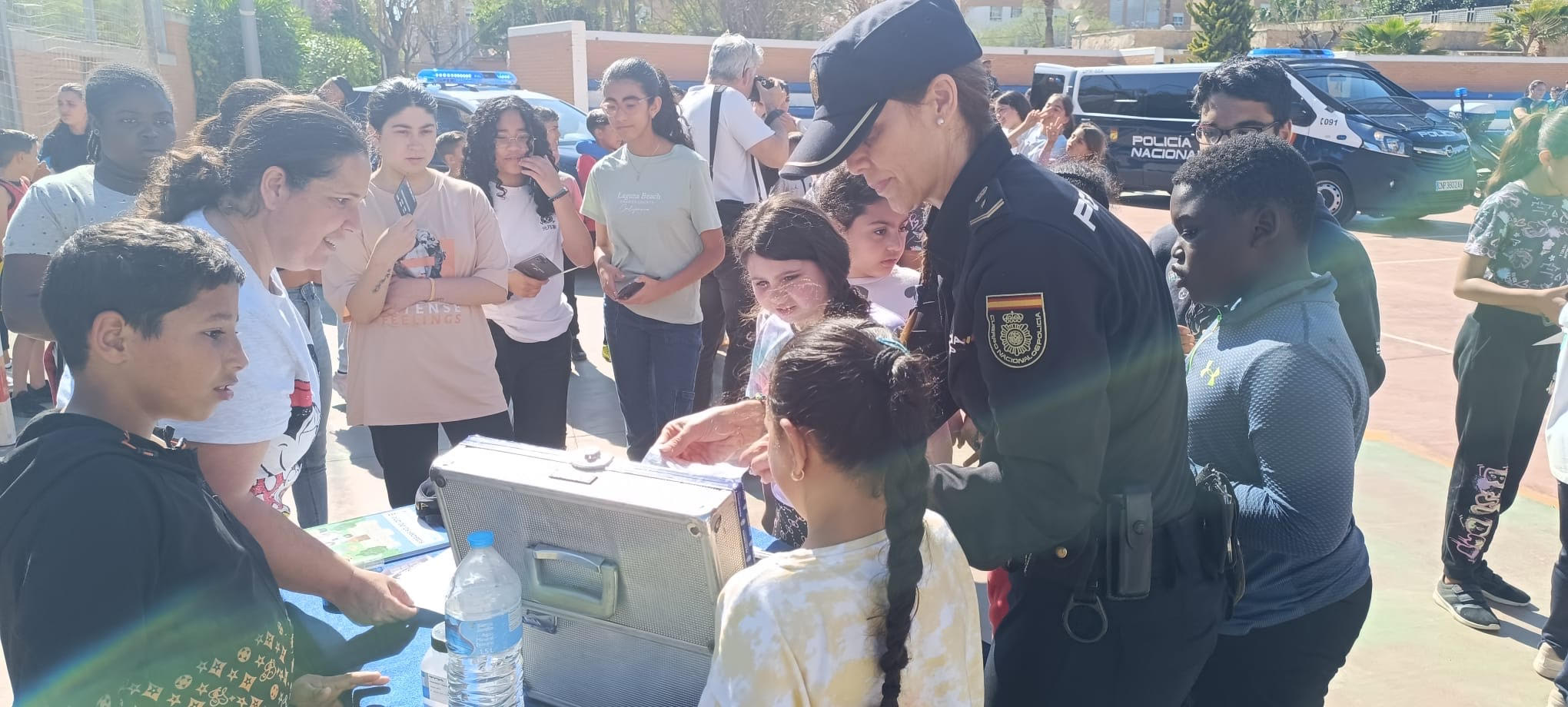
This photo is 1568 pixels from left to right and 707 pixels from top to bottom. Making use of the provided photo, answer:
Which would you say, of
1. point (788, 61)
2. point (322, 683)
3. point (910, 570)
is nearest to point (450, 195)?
point (322, 683)

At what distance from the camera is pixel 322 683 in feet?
5.85

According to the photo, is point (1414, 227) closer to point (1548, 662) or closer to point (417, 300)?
point (1548, 662)

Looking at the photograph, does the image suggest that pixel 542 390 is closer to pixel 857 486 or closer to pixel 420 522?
pixel 420 522

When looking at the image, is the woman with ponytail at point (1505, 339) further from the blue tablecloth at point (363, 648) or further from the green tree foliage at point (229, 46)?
the green tree foliage at point (229, 46)

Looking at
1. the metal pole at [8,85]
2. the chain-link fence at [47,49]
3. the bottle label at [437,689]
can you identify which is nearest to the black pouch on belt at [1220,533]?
the bottle label at [437,689]

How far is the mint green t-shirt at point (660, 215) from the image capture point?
14.1 ft

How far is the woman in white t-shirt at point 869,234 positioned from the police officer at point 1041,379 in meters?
1.36

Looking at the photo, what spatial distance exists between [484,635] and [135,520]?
20.0 inches

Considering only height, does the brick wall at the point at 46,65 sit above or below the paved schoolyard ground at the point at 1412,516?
above

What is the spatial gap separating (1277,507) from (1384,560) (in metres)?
2.72

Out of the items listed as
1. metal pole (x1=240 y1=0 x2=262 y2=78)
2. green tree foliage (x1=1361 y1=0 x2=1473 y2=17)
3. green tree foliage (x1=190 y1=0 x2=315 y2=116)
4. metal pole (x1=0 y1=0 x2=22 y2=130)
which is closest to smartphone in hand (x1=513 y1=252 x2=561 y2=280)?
metal pole (x1=0 y1=0 x2=22 y2=130)

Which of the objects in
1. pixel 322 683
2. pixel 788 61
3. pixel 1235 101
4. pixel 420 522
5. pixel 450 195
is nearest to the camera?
pixel 322 683

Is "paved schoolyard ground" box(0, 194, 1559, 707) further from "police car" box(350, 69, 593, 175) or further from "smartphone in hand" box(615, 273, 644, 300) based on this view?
"police car" box(350, 69, 593, 175)

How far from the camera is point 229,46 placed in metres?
19.2
